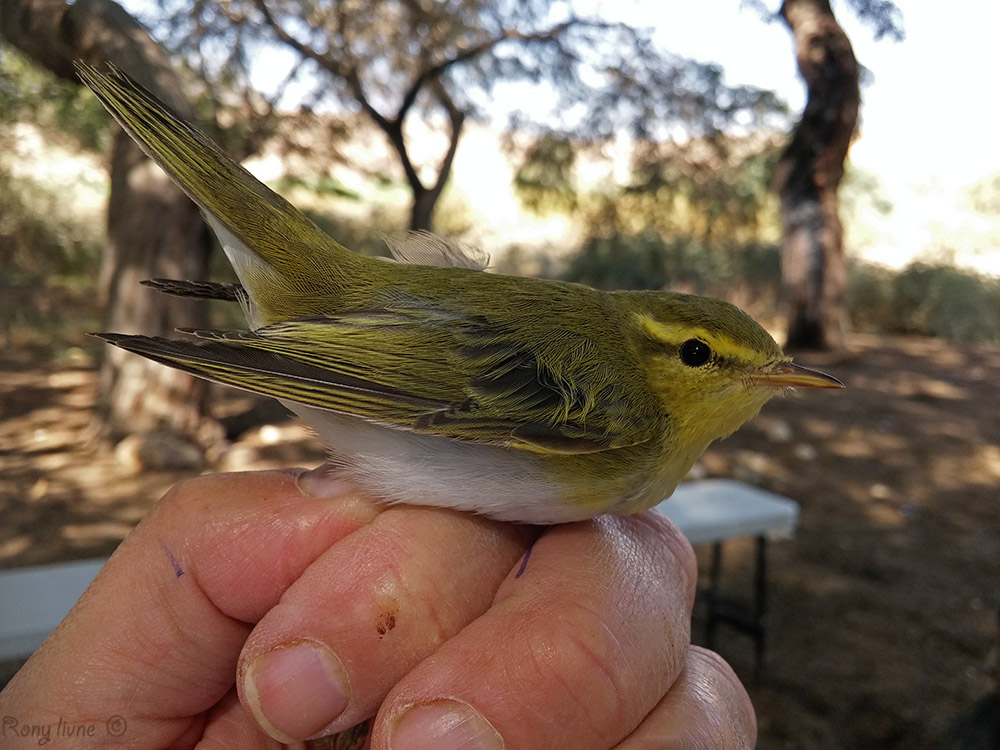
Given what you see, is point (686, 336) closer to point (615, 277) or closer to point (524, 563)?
point (524, 563)

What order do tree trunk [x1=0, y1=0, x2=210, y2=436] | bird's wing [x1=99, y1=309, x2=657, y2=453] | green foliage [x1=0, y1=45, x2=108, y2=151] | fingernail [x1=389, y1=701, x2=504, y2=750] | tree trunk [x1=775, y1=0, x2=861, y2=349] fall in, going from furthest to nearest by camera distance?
tree trunk [x1=775, y1=0, x2=861, y2=349] → green foliage [x1=0, y1=45, x2=108, y2=151] → tree trunk [x1=0, y1=0, x2=210, y2=436] → bird's wing [x1=99, y1=309, x2=657, y2=453] → fingernail [x1=389, y1=701, x2=504, y2=750]

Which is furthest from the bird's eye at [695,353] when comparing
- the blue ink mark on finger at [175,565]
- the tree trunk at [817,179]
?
the tree trunk at [817,179]

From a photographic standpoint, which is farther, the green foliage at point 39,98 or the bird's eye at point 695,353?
the green foliage at point 39,98

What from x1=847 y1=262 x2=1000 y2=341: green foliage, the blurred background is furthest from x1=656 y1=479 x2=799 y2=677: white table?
x1=847 y1=262 x2=1000 y2=341: green foliage

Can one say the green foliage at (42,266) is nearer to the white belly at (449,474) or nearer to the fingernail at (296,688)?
the white belly at (449,474)

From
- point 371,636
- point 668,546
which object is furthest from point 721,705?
A: point 371,636

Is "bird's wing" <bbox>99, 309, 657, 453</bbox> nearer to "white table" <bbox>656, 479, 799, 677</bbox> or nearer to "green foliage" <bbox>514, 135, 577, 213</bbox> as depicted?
"white table" <bbox>656, 479, 799, 677</bbox>
